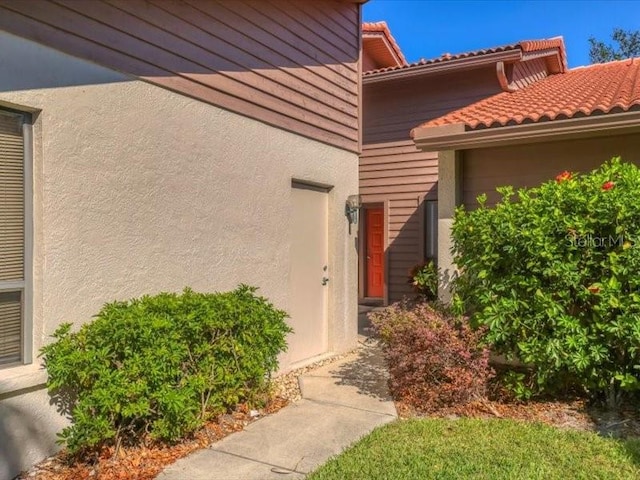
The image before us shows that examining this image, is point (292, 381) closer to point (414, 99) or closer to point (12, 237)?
point (12, 237)

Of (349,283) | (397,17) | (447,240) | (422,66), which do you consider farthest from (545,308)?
(397,17)

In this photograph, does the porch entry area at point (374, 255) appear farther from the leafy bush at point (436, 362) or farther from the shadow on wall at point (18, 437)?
the shadow on wall at point (18, 437)

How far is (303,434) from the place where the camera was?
442 centimetres

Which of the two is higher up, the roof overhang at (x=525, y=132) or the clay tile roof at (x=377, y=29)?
the clay tile roof at (x=377, y=29)

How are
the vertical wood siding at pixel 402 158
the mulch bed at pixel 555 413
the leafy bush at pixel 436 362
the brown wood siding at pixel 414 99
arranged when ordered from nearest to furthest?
the mulch bed at pixel 555 413 < the leafy bush at pixel 436 362 < the brown wood siding at pixel 414 99 < the vertical wood siding at pixel 402 158

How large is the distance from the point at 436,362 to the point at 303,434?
1443 millimetres

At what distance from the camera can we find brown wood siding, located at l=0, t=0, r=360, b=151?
3986 millimetres

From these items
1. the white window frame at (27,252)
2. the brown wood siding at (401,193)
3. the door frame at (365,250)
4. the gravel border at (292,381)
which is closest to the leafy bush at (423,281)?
the brown wood siding at (401,193)

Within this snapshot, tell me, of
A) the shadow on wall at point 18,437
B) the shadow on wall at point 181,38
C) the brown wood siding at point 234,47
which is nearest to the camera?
the shadow on wall at point 18,437

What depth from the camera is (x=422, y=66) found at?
31.7ft

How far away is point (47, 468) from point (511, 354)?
4168mm

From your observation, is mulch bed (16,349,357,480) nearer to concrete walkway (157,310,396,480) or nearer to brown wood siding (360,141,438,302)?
concrete walkway (157,310,396,480)

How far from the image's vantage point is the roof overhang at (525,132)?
17.2 feet

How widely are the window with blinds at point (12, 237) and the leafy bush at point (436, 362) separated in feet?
10.9
